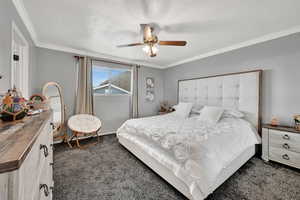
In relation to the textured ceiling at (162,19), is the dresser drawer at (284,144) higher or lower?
lower

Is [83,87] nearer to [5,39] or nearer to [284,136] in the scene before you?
[5,39]

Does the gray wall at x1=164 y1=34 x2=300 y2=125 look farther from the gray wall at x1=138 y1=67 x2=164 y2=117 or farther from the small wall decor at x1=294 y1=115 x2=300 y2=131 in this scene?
the gray wall at x1=138 y1=67 x2=164 y2=117

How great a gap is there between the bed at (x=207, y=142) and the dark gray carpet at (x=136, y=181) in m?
0.13

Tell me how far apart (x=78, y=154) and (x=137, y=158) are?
1267 mm

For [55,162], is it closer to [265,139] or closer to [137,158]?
[137,158]

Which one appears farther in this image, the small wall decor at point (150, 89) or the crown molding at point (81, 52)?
the small wall decor at point (150, 89)

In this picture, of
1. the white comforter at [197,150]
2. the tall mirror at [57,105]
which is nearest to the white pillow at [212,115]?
the white comforter at [197,150]

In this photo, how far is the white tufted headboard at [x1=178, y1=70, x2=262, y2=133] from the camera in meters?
2.56

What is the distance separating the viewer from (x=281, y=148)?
2115 millimetres

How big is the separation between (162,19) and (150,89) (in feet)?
9.72

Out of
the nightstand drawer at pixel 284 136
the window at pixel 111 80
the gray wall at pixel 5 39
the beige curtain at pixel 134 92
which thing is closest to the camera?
the gray wall at pixel 5 39

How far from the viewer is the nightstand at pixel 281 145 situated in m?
1.98

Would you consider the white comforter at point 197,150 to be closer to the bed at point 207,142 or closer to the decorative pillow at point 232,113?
the bed at point 207,142

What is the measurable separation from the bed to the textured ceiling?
0.99 m
